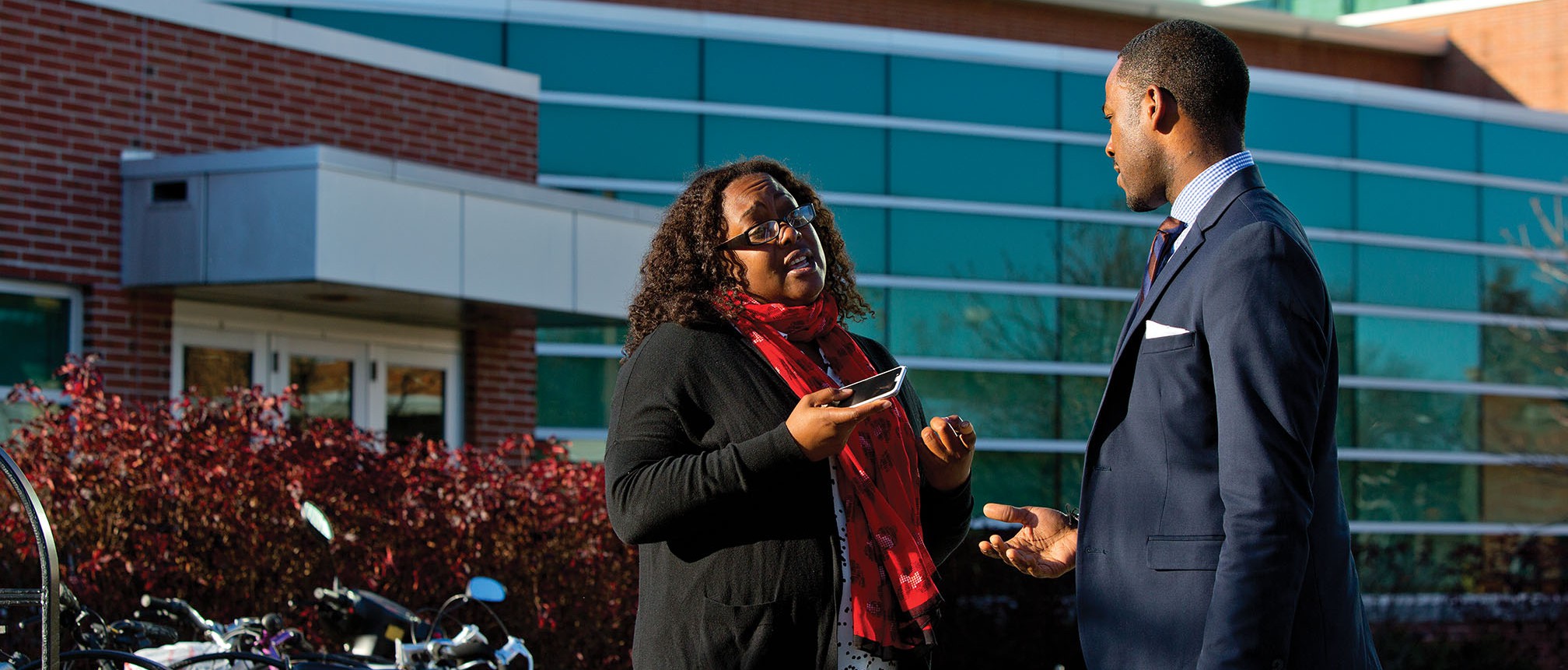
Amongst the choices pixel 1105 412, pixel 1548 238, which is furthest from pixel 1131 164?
pixel 1548 238

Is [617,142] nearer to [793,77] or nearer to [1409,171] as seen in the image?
[793,77]

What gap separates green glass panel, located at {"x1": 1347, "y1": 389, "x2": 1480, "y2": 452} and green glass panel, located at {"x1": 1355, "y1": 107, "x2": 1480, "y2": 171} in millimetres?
2881

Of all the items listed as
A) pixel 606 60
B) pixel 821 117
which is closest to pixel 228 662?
pixel 606 60

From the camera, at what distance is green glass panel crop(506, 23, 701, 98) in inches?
764

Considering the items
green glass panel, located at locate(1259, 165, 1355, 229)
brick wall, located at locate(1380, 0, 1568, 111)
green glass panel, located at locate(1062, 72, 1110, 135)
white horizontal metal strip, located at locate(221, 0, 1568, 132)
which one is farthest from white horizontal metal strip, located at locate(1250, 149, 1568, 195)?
brick wall, located at locate(1380, 0, 1568, 111)

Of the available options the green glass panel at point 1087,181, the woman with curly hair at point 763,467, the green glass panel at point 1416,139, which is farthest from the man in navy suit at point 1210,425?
the green glass panel at point 1416,139

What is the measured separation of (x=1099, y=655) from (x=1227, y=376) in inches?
22.8

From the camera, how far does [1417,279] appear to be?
2331 cm

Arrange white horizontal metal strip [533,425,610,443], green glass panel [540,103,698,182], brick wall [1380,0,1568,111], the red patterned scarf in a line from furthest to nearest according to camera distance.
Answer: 1. brick wall [1380,0,1568,111]
2. green glass panel [540,103,698,182]
3. white horizontal metal strip [533,425,610,443]
4. the red patterned scarf

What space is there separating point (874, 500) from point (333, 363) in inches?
395

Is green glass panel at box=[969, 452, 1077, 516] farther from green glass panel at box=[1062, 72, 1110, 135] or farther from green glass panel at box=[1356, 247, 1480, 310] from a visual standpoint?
green glass panel at box=[1356, 247, 1480, 310]

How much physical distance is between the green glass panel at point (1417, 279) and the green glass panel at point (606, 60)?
1008cm

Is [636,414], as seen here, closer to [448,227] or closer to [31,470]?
[31,470]

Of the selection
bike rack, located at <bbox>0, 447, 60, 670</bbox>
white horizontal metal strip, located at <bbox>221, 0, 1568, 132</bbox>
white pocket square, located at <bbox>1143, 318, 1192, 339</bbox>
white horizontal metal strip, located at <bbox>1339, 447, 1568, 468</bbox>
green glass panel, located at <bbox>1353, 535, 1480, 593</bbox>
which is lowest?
green glass panel, located at <bbox>1353, 535, 1480, 593</bbox>
